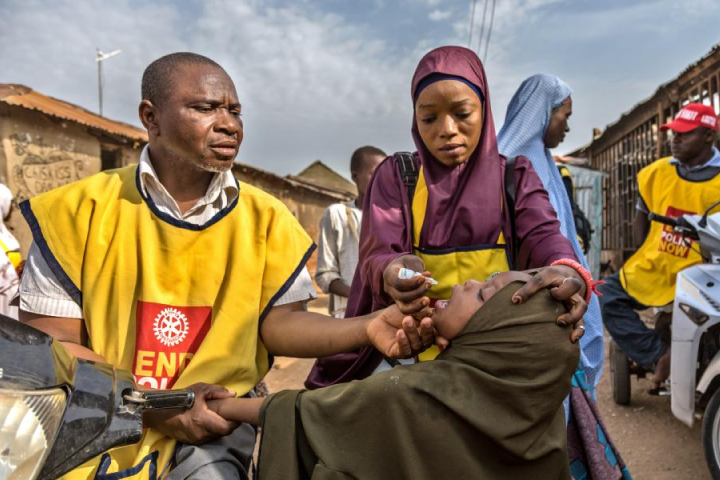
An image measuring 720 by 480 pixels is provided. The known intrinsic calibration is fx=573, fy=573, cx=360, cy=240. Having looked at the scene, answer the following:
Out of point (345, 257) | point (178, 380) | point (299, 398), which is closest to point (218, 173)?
point (178, 380)

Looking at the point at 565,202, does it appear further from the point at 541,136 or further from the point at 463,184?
the point at 463,184

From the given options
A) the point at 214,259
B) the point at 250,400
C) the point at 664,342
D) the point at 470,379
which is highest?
the point at 214,259

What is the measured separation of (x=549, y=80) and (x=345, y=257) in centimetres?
207

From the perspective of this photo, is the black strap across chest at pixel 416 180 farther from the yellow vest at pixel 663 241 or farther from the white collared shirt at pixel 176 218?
the yellow vest at pixel 663 241

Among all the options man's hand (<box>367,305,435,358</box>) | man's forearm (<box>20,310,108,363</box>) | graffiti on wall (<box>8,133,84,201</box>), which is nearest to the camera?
man's hand (<box>367,305,435,358</box>)

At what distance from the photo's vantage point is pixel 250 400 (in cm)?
161

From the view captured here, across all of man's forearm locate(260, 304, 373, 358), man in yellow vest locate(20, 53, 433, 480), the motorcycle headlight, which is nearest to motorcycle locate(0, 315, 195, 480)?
the motorcycle headlight

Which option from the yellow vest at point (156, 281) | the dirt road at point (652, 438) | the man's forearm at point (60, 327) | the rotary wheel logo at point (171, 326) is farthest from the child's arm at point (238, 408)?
the dirt road at point (652, 438)

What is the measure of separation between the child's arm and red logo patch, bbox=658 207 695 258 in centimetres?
400

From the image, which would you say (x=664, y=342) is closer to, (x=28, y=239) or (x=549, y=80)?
(x=549, y=80)

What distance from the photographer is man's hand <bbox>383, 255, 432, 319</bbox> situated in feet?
5.24

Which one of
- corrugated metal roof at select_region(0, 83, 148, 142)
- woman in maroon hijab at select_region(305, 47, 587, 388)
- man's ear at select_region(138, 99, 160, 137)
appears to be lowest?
woman in maroon hijab at select_region(305, 47, 587, 388)

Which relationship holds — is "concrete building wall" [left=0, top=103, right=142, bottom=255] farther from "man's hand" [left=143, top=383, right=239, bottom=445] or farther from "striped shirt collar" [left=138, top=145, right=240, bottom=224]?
"man's hand" [left=143, top=383, right=239, bottom=445]

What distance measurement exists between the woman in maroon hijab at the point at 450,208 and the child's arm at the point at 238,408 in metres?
0.53
